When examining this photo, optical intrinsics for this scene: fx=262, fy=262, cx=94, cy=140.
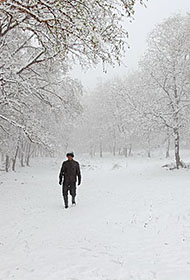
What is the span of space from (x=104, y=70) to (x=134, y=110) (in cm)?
1471

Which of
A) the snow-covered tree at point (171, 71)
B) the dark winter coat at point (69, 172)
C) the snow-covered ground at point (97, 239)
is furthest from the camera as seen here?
the snow-covered tree at point (171, 71)

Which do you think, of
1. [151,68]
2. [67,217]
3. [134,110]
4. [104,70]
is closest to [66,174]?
[67,217]

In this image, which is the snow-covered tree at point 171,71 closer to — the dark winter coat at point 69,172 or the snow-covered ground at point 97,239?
the snow-covered ground at point 97,239

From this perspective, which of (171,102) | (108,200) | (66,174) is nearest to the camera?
(66,174)

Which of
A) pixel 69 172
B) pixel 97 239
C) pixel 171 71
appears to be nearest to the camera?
pixel 97 239

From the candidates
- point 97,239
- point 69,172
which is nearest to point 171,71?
point 69,172

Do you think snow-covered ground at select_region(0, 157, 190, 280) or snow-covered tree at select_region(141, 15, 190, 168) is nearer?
snow-covered ground at select_region(0, 157, 190, 280)

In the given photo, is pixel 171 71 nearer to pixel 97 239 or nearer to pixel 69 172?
pixel 69 172

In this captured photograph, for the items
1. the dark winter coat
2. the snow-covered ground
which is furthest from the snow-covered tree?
the dark winter coat

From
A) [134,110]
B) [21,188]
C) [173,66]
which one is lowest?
[21,188]

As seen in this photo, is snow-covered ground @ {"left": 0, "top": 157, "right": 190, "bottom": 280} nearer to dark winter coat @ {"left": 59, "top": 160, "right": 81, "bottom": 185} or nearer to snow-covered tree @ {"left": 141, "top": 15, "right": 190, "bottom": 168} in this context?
dark winter coat @ {"left": 59, "top": 160, "right": 81, "bottom": 185}

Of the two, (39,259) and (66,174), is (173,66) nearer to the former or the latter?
(66,174)

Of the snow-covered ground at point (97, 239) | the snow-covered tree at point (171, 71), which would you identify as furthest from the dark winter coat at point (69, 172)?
the snow-covered tree at point (171, 71)

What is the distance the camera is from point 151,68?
20.7 m
